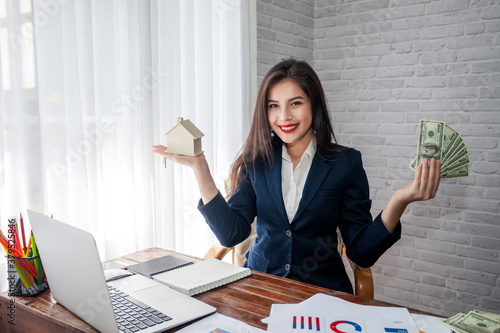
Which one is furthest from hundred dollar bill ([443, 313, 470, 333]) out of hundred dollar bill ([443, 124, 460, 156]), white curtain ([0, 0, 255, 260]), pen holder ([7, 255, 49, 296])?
white curtain ([0, 0, 255, 260])

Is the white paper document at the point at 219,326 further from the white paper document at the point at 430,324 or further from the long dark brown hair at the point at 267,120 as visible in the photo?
the long dark brown hair at the point at 267,120

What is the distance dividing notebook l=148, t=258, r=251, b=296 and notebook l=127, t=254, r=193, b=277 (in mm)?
36

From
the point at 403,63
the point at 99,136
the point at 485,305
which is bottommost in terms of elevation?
the point at 485,305

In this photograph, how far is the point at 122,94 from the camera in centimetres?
197

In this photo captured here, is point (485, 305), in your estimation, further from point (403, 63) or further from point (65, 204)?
point (65, 204)

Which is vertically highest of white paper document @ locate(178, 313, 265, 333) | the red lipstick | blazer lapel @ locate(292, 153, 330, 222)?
the red lipstick

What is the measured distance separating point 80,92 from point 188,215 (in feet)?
2.96

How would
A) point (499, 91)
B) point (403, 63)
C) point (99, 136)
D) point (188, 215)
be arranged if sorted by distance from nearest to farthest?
point (99, 136)
point (188, 215)
point (499, 91)
point (403, 63)

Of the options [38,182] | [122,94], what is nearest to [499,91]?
[122,94]

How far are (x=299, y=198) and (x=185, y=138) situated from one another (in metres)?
0.56

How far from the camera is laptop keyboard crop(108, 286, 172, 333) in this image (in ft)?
3.18

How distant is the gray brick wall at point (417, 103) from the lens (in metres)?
2.59

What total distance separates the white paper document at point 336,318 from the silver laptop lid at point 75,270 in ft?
1.26

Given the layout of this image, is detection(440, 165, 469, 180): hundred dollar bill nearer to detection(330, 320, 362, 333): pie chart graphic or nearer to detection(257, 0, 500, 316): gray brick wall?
detection(330, 320, 362, 333): pie chart graphic
